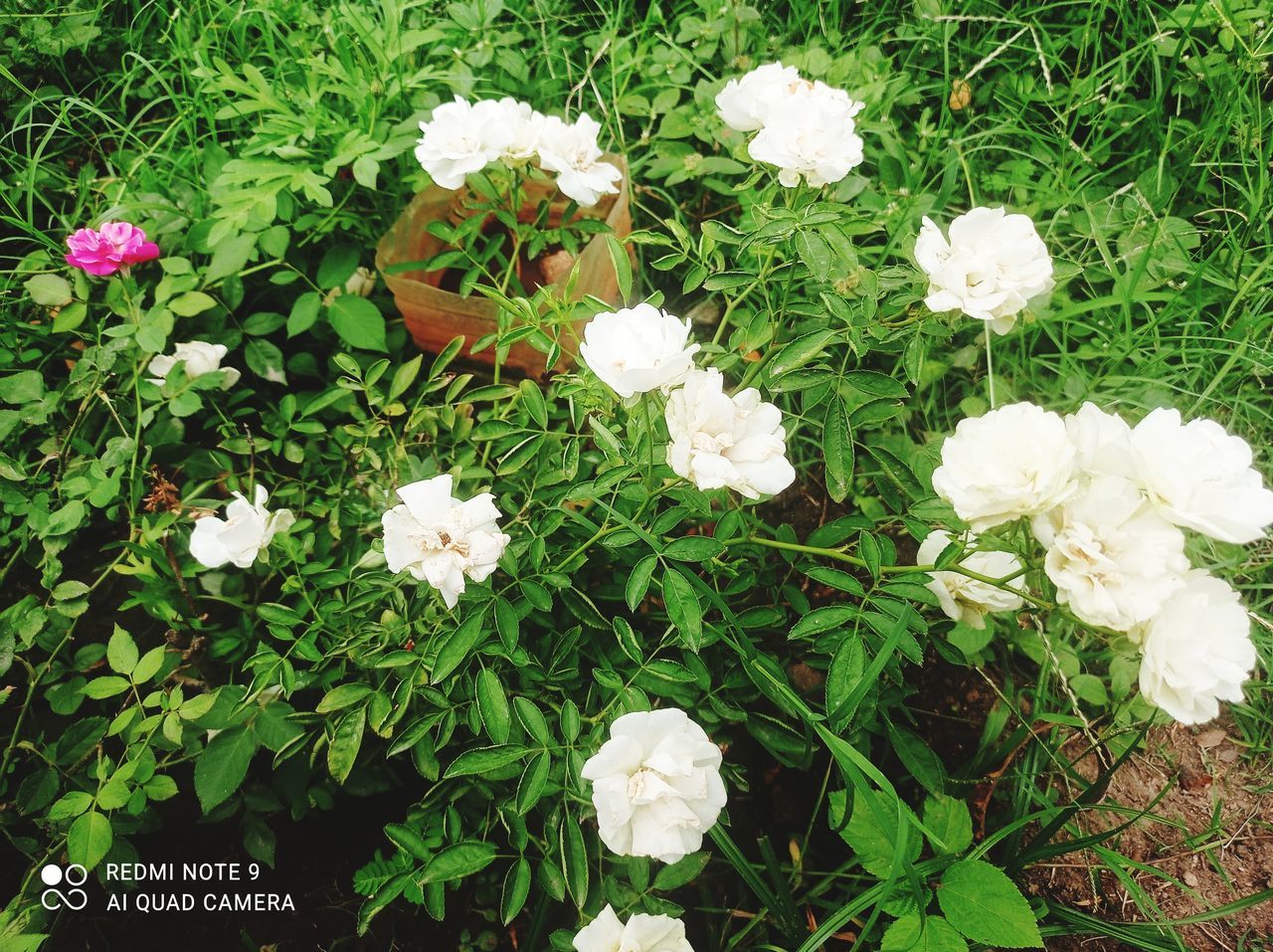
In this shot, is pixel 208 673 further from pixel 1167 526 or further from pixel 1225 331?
pixel 1225 331

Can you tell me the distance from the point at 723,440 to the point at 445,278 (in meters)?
1.09

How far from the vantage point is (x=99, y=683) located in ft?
3.92

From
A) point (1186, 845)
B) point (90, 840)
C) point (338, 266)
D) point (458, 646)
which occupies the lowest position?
point (1186, 845)

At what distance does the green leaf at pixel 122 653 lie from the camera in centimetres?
123

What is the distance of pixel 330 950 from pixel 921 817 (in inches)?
37.5

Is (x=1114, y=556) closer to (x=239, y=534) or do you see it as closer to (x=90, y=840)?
(x=239, y=534)

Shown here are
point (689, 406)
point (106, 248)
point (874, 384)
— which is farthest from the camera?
point (106, 248)

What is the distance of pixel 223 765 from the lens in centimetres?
118

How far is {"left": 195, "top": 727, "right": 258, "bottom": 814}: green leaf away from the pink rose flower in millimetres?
878

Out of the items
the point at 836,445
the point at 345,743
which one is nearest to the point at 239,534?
the point at 345,743

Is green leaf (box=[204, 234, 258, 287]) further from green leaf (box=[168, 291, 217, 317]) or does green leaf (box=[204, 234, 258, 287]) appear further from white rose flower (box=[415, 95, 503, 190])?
white rose flower (box=[415, 95, 503, 190])

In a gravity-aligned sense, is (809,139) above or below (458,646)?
above

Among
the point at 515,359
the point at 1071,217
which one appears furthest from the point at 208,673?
the point at 1071,217

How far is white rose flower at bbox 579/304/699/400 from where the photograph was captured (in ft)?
2.85
